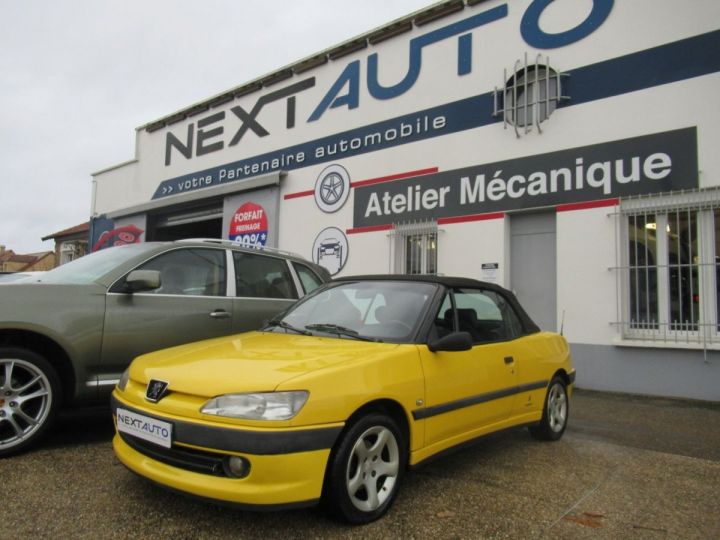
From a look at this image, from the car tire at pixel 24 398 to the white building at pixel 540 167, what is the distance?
22.2 ft

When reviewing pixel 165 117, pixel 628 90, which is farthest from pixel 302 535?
pixel 165 117

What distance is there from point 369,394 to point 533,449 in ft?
7.44

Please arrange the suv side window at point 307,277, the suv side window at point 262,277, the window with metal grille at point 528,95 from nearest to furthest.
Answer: the suv side window at point 262,277 < the suv side window at point 307,277 < the window with metal grille at point 528,95

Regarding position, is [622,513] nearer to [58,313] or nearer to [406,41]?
Result: [58,313]

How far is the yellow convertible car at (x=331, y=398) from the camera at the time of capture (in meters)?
2.46

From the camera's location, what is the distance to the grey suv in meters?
3.56

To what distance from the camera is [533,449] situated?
4320 mm

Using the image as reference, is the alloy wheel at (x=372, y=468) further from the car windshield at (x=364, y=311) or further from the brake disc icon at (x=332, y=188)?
the brake disc icon at (x=332, y=188)

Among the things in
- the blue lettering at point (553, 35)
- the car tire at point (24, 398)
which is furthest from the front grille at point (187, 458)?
the blue lettering at point (553, 35)

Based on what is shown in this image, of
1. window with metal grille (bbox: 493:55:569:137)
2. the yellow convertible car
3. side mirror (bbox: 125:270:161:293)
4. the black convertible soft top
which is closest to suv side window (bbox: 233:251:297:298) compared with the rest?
side mirror (bbox: 125:270:161:293)

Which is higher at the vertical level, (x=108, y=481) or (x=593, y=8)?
(x=593, y=8)

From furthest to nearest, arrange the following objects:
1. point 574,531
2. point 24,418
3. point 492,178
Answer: point 492,178 < point 24,418 < point 574,531

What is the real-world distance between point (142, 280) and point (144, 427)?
5.21 feet

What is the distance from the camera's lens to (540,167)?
8.41 metres
